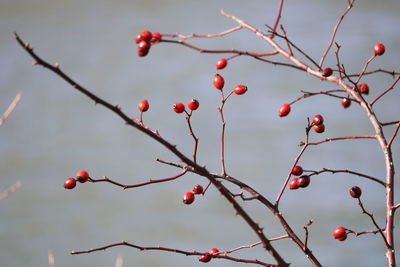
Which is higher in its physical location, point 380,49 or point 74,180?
point 380,49

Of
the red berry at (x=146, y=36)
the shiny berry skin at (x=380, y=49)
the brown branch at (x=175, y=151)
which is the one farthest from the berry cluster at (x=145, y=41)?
the shiny berry skin at (x=380, y=49)

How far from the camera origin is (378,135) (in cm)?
78

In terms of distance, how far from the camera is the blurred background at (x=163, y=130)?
205 cm

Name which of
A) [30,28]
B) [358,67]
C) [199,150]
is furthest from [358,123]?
[30,28]

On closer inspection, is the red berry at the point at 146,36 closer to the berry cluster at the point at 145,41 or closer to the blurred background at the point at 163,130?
the berry cluster at the point at 145,41

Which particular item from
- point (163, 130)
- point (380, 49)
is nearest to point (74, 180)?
point (380, 49)

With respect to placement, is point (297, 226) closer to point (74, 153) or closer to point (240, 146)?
point (240, 146)

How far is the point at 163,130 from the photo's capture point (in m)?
2.13

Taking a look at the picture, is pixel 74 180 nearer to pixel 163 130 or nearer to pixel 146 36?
pixel 146 36

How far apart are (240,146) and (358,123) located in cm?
41

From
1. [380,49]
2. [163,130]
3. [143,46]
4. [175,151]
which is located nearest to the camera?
[175,151]

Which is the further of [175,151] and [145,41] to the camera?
[145,41]

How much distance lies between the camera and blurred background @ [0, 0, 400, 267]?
6.72ft

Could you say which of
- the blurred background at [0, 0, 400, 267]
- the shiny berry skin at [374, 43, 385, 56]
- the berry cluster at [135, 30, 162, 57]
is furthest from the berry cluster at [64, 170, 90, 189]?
the blurred background at [0, 0, 400, 267]
